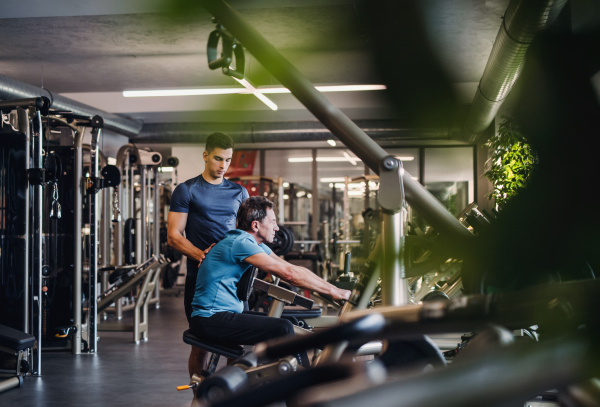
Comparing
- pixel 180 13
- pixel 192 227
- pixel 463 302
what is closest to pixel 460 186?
pixel 463 302

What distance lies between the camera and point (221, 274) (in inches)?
83.4

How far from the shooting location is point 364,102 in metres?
0.48

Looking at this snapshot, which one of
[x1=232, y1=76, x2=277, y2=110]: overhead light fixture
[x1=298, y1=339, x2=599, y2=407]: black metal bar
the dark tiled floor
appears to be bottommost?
the dark tiled floor

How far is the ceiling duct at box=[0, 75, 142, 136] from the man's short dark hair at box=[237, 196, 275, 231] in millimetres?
3265

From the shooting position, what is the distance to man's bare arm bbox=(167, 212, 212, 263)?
245 cm

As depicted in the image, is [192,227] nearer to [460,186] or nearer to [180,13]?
[460,186]

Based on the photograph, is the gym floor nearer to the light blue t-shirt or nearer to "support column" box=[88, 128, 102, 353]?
"support column" box=[88, 128, 102, 353]

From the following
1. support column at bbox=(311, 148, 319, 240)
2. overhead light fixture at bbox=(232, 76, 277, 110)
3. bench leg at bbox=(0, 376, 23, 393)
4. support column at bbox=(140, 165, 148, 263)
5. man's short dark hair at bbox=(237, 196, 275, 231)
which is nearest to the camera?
overhead light fixture at bbox=(232, 76, 277, 110)

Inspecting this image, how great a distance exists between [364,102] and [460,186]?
1.19ft

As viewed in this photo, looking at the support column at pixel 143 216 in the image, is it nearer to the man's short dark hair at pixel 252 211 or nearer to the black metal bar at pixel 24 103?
the black metal bar at pixel 24 103

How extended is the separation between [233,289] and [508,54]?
73.1 inches

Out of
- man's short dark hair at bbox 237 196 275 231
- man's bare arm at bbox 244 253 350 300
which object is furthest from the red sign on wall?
man's bare arm at bbox 244 253 350 300

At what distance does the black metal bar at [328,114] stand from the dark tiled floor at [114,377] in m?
2.24

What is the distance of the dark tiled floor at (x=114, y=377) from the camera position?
3.04m
